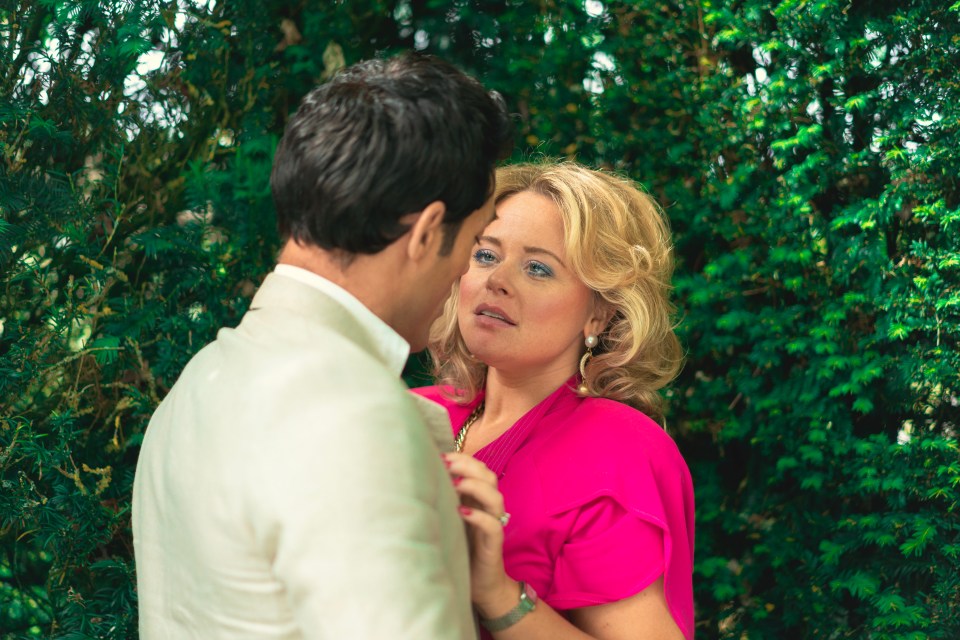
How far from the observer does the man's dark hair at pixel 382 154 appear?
1275 mm

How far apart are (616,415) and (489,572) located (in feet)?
2.48

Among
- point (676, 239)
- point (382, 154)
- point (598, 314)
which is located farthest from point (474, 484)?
point (676, 239)

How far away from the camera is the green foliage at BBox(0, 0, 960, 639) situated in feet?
8.82

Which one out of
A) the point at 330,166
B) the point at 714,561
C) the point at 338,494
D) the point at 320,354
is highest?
the point at 330,166

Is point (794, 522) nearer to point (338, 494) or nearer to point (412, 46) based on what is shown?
point (412, 46)

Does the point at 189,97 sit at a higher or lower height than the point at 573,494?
higher

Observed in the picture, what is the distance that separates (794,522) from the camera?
139 inches

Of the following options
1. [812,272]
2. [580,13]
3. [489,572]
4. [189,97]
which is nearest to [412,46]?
[580,13]

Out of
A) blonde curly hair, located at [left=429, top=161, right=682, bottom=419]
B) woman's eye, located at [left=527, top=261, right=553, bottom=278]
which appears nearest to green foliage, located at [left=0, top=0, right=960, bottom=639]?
blonde curly hair, located at [left=429, top=161, right=682, bottom=419]

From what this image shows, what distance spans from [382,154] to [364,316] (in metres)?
0.21

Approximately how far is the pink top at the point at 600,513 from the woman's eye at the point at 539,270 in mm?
355

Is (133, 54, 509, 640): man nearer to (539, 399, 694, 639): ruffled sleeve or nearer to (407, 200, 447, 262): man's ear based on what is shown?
(407, 200, 447, 262): man's ear

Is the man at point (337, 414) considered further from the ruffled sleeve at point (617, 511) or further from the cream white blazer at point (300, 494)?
the ruffled sleeve at point (617, 511)

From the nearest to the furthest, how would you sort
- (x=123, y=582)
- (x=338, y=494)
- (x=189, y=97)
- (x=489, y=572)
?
(x=338, y=494) → (x=489, y=572) → (x=123, y=582) → (x=189, y=97)
